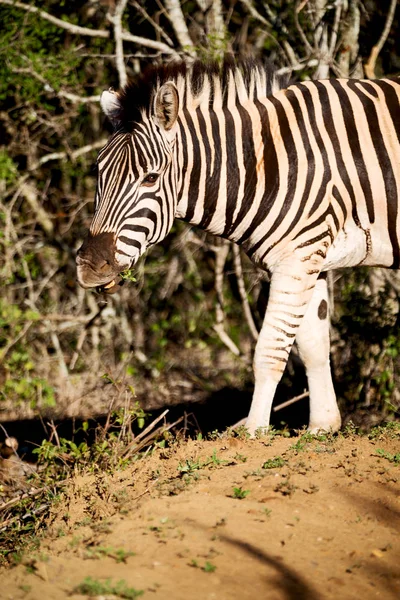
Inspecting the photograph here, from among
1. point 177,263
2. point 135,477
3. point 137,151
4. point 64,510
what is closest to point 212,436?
point 135,477

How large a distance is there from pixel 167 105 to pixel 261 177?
940mm

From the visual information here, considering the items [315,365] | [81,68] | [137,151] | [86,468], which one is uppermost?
[81,68]

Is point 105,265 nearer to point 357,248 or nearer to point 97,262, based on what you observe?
point 97,262

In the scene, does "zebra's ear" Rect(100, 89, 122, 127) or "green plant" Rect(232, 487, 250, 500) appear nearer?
"green plant" Rect(232, 487, 250, 500)

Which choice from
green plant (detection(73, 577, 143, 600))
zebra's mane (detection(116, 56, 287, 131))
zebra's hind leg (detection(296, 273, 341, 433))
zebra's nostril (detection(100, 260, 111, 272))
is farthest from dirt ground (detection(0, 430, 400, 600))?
zebra's mane (detection(116, 56, 287, 131))

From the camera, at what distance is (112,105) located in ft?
22.2

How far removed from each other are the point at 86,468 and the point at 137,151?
8.17ft

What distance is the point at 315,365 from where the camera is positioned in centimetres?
691

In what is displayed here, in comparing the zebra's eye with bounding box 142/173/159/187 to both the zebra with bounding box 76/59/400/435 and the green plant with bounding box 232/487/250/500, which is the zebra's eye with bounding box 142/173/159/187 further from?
the green plant with bounding box 232/487/250/500

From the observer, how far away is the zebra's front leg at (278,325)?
6.25m

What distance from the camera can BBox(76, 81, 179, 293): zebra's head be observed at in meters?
6.16

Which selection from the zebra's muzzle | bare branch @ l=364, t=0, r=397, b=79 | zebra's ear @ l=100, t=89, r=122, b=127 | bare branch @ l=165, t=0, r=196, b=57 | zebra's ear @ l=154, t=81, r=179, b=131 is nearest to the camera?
the zebra's muzzle

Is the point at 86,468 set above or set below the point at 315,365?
below

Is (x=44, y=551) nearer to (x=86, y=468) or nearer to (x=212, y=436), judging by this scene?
(x=86, y=468)
